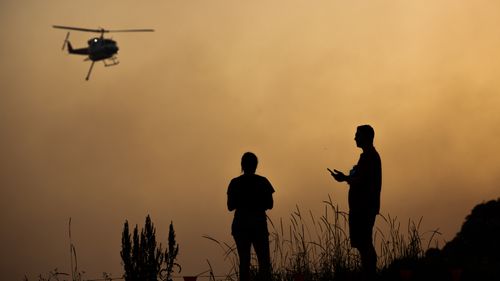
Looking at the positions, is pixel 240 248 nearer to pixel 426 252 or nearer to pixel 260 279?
pixel 260 279

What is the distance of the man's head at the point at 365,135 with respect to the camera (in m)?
9.66

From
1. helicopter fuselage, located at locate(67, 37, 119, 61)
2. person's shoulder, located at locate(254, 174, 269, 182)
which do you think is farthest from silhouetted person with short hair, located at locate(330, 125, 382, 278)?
helicopter fuselage, located at locate(67, 37, 119, 61)

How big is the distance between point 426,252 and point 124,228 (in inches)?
174

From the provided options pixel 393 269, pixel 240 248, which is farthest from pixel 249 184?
pixel 393 269

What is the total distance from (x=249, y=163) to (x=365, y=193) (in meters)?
1.56

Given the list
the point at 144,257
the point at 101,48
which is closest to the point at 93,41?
the point at 101,48

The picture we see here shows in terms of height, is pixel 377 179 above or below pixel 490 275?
above

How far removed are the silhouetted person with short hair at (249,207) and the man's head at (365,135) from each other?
144 centimetres

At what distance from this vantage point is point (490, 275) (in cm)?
982

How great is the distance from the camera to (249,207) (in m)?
10.5

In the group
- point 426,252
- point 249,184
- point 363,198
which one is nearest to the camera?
point 363,198

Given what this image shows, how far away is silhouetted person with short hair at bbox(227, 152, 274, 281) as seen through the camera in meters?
10.4

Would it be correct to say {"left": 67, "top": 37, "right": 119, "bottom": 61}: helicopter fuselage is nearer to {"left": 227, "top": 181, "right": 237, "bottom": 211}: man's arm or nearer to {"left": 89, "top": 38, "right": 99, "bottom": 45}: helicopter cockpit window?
{"left": 89, "top": 38, "right": 99, "bottom": 45}: helicopter cockpit window

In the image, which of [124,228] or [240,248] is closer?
[240,248]
